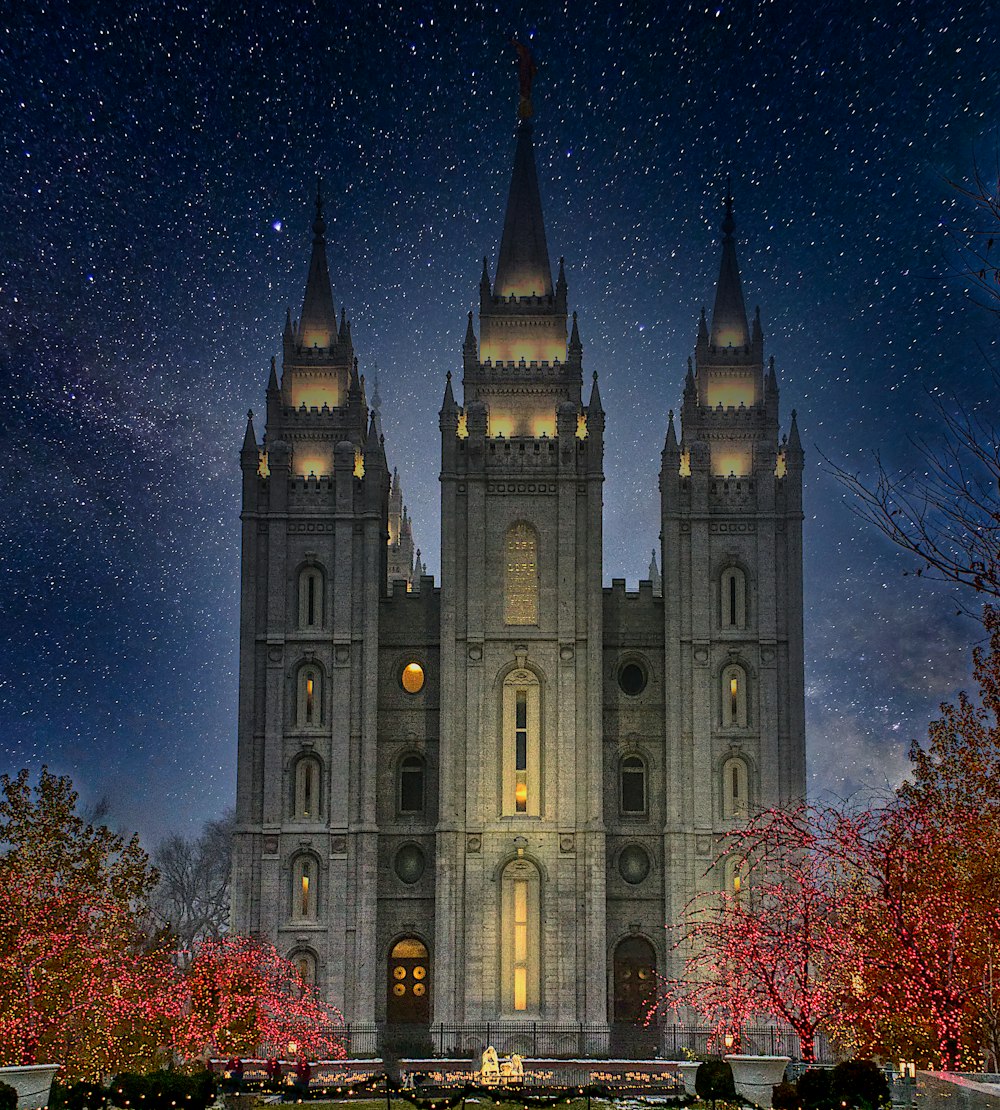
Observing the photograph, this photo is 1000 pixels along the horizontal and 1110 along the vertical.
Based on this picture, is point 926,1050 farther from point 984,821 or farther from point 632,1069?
point 632,1069

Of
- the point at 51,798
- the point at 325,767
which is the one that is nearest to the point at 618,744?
the point at 325,767

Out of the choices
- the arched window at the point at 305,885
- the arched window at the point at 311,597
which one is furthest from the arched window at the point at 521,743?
the arched window at the point at 311,597

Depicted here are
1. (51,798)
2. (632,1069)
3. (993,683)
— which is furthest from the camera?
(632,1069)

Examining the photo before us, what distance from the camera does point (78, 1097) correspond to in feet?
82.8

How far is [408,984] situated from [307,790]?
22.0 feet

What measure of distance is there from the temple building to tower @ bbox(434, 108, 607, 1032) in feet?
0.23

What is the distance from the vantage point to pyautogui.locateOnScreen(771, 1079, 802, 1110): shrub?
2357 centimetres

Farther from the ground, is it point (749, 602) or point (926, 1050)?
point (749, 602)

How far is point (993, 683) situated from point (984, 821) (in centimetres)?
207

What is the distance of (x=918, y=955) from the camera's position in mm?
24250

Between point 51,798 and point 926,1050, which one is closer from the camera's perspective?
point 926,1050

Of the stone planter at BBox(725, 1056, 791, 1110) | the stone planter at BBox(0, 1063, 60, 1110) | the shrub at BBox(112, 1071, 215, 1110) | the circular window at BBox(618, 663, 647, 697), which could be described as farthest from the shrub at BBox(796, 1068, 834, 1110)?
the circular window at BBox(618, 663, 647, 697)

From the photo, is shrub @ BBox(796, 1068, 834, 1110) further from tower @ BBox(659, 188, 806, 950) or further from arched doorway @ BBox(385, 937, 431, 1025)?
arched doorway @ BBox(385, 937, 431, 1025)

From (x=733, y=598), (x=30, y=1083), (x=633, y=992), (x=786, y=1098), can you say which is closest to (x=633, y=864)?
(x=633, y=992)
